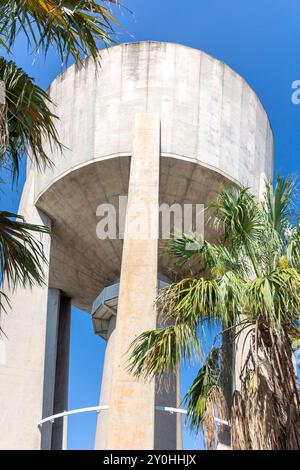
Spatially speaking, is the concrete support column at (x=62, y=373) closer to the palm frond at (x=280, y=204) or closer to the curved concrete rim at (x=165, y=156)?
the curved concrete rim at (x=165, y=156)

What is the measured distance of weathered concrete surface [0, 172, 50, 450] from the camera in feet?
57.3

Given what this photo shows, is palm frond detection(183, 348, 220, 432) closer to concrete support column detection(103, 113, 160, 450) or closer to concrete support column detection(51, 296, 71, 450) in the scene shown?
concrete support column detection(103, 113, 160, 450)

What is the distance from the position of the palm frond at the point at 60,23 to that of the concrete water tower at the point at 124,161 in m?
9.10

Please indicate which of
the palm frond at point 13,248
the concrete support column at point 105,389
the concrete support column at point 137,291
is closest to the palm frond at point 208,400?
the palm frond at point 13,248

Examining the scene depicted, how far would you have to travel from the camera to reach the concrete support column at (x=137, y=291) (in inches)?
551

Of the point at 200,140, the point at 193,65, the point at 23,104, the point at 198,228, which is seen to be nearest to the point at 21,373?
the point at 198,228

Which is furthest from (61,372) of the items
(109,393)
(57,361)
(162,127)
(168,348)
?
(168,348)

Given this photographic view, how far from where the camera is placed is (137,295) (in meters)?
15.4

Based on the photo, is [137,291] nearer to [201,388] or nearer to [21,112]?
[201,388]

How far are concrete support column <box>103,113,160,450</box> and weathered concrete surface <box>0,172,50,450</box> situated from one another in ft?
10.7

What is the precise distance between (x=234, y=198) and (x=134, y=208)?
6.87 metres

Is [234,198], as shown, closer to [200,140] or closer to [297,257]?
[297,257]

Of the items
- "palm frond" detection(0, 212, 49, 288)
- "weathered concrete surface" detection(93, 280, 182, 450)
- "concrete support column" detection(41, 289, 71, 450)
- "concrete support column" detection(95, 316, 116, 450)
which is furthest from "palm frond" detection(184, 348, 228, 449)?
"concrete support column" detection(41, 289, 71, 450)

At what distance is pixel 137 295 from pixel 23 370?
455 centimetres
